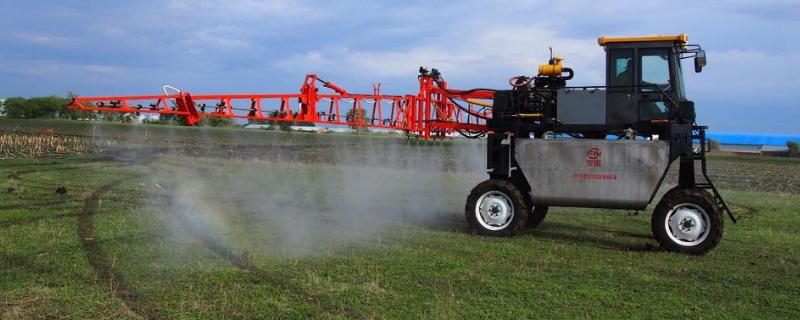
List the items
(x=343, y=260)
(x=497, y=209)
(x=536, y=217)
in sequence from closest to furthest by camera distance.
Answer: (x=343, y=260) → (x=497, y=209) → (x=536, y=217)

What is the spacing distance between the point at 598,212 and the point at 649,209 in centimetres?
178

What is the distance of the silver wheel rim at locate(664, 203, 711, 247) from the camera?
32.2 feet

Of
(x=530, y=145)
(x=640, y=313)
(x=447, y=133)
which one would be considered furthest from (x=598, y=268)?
(x=447, y=133)

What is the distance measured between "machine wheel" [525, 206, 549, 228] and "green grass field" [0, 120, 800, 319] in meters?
0.61

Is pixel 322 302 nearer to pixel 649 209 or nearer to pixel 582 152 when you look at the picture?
pixel 582 152

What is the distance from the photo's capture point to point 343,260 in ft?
28.0

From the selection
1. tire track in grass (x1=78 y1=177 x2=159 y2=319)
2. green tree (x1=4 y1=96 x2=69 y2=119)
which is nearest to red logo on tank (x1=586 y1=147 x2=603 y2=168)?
tire track in grass (x1=78 y1=177 x2=159 y2=319)

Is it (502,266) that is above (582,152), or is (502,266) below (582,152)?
below

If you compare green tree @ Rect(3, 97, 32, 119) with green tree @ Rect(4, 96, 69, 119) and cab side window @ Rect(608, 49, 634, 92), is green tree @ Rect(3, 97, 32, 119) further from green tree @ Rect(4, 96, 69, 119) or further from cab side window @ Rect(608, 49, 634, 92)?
cab side window @ Rect(608, 49, 634, 92)

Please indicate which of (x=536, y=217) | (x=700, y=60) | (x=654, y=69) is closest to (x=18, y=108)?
(x=536, y=217)

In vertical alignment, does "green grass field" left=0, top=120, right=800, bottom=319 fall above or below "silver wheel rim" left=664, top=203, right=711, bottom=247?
below

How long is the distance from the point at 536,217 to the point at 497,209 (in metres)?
1.71

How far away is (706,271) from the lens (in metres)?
8.59

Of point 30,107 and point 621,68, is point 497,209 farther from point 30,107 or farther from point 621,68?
point 30,107
